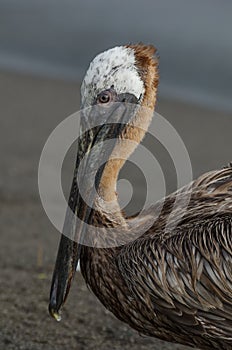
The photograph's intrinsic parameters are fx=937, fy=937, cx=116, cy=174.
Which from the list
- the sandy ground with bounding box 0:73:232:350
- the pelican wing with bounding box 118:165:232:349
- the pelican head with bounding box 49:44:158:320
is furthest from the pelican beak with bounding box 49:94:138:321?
the sandy ground with bounding box 0:73:232:350

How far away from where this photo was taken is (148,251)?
470 cm

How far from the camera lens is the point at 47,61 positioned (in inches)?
539

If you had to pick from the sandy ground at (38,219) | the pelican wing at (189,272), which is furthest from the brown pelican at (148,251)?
the sandy ground at (38,219)

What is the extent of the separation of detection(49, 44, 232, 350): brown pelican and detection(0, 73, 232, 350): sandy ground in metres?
0.99

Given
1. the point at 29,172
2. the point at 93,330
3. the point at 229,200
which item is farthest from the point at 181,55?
the point at 229,200

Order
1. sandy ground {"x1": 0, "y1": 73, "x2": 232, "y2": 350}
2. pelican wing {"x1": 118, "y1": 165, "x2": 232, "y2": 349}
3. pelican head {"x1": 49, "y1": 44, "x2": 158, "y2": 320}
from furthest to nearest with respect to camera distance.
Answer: sandy ground {"x1": 0, "y1": 73, "x2": 232, "y2": 350}
pelican head {"x1": 49, "y1": 44, "x2": 158, "y2": 320}
pelican wing {"x1": 118, "y1": 165, "x2": 232, "y2": 349}

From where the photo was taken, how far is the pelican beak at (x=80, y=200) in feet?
15.7

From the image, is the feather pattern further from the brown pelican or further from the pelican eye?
the pelican eye

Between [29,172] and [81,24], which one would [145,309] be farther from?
[81,24]

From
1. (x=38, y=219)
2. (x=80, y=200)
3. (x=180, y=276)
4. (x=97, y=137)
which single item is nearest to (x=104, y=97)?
(x=97, y=137)

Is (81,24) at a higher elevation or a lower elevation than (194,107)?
higher

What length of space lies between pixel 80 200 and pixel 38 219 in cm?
360

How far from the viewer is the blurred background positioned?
6.00 metres

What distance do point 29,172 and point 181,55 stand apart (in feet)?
16.2
